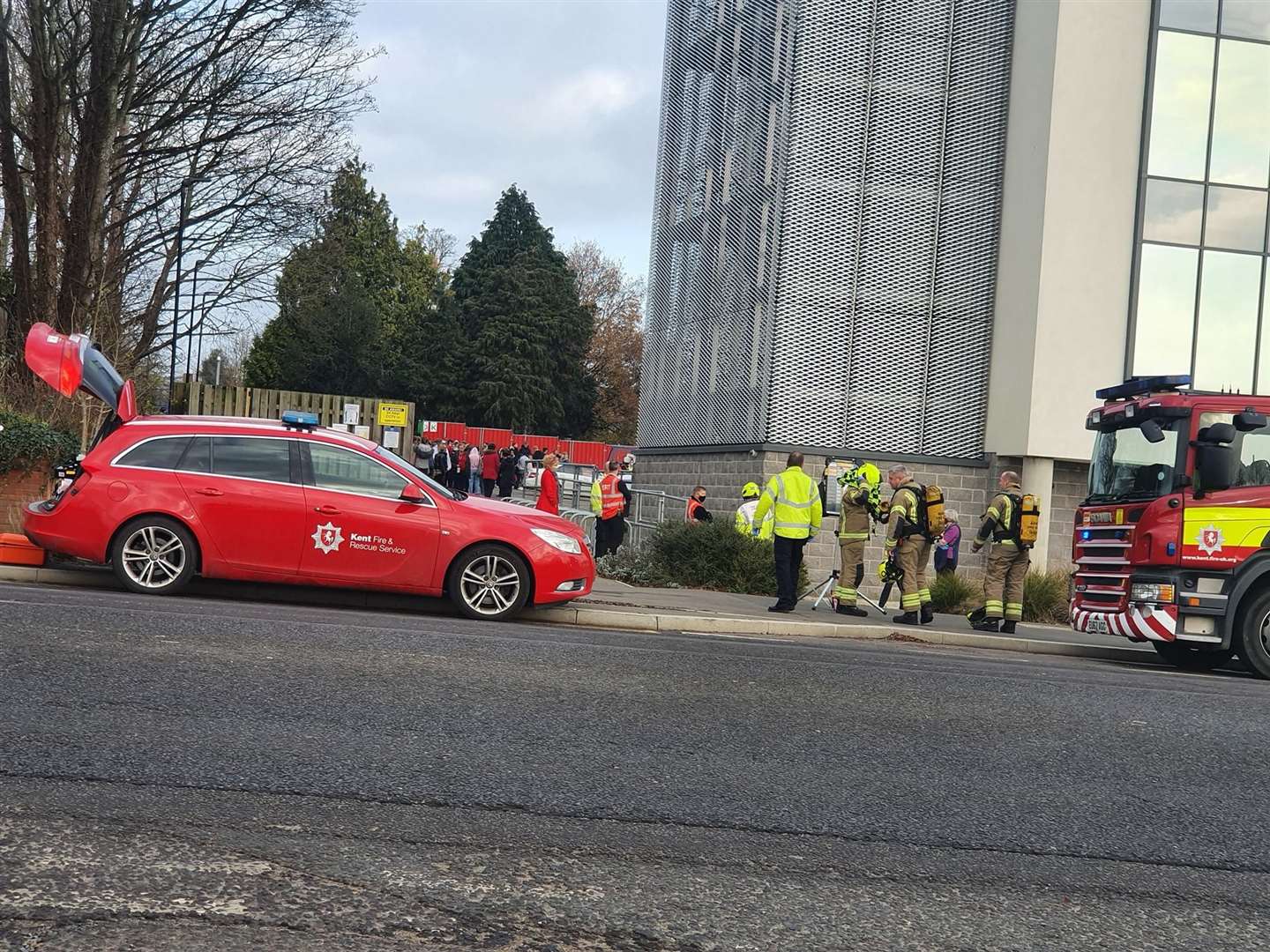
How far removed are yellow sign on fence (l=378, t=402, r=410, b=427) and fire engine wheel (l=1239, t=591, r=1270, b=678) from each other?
29.3m

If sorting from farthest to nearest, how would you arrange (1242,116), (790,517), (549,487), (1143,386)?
(1242,116)
(549,487)
(790,517)
(1143,386)

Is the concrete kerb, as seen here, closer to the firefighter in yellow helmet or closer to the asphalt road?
the firefighter in yellow helmet

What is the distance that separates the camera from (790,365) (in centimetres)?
2441

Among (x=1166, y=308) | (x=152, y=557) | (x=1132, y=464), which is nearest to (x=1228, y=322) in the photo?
(x=1166, y=308)

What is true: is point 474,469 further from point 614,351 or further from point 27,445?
point 614,351

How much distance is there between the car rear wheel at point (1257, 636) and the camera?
503 inches

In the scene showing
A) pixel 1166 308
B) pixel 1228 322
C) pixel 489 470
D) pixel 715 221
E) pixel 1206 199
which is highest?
pixel 1206 199

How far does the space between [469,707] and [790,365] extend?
18.0 meters

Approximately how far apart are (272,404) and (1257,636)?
3562cm

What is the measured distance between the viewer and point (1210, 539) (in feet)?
42.5

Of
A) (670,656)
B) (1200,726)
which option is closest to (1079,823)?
(1200,726)

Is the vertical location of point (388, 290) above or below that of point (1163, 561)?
above

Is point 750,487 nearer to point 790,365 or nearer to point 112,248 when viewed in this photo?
point 790,365

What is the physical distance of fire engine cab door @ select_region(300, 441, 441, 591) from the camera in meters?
12.1
